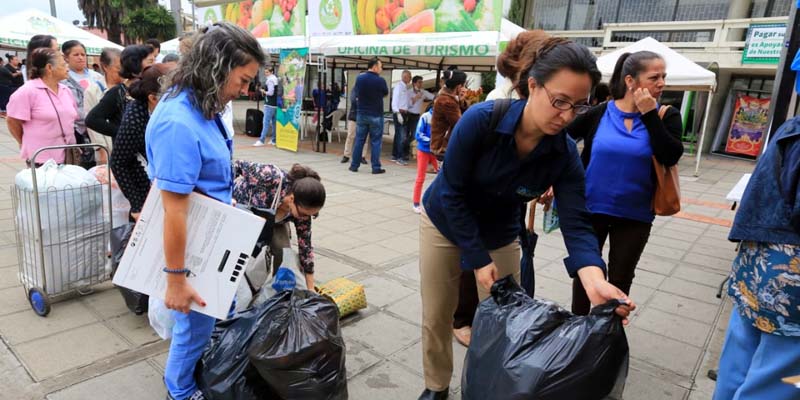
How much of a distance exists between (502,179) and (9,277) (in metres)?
3.66

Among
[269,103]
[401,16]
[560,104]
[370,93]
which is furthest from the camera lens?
[269,103]

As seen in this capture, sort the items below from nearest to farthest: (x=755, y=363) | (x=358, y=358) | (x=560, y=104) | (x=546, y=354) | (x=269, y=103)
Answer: (x=546, y=354), (x=560, y=104), (x=755, y=363), (x=358, y=358), (x=269, y=103)

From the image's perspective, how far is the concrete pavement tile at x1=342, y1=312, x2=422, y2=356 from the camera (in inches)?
113

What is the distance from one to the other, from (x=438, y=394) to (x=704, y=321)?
2.33 metres

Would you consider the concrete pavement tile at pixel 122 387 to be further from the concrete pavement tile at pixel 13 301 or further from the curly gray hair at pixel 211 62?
the curly gray hair at pixel 211 62

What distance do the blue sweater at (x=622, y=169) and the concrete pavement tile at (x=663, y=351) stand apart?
3.18 ft

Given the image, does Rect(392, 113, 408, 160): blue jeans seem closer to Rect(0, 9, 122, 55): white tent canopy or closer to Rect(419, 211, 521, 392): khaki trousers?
Rect(0, 9, 122, 55): white tent canopy

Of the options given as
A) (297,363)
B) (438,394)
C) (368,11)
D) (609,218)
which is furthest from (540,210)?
(368,11)

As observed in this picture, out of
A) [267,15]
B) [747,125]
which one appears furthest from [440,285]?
[747,125]

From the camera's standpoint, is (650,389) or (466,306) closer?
(650,389)

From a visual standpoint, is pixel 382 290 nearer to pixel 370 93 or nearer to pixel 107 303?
pixel 107 303

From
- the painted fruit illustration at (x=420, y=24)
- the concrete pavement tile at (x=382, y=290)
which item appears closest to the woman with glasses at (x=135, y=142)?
the concrete pavement tile at (x=382, y=290)

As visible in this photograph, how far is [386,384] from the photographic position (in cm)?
250

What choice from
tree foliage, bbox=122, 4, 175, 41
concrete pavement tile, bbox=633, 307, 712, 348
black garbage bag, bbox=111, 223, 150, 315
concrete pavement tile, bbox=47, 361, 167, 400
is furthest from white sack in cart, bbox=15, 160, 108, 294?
tree foliage, bbox=122, 4, 175, 41
